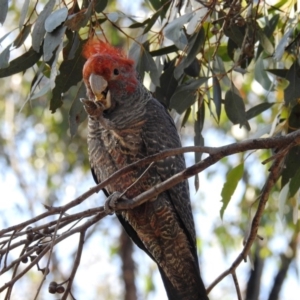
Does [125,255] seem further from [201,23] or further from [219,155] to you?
[219,155]

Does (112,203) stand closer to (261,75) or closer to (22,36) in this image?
(22,36)

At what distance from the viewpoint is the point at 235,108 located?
8.73 feet

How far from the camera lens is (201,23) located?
2.45 meters

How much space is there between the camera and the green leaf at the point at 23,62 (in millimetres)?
2459

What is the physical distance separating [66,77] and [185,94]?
45 centimetres

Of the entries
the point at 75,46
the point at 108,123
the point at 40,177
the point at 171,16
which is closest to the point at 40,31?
the point at 75,46

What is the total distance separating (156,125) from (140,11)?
374cm

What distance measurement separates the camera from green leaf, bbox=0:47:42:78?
8.07 ft

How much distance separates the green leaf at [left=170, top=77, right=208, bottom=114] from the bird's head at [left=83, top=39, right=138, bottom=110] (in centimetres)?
36

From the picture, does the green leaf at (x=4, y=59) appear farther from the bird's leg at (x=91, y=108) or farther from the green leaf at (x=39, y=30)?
the bird's leg at (x=91, y=108)

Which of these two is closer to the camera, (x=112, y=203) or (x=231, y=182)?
(x=112, y=203)

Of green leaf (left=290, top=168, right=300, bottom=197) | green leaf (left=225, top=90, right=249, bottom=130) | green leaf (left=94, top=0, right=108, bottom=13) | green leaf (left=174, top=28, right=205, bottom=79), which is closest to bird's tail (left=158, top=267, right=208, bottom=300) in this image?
green leaf (left=290, top=168, right=300, bottom=197)

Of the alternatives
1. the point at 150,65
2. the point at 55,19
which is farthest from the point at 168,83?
the point at 55,19

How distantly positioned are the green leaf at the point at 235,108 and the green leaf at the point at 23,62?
759 mm
